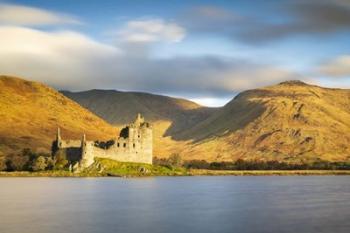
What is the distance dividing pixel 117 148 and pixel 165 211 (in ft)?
218

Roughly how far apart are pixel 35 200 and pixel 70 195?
7.95 meters

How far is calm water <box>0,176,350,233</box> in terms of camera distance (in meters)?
51.7

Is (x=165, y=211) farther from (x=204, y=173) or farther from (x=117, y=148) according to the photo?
(x=204, y=173)

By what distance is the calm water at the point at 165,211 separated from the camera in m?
51.7

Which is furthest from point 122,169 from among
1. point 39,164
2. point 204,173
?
point 204,173

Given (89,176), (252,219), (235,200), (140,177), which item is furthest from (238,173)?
(252,219)

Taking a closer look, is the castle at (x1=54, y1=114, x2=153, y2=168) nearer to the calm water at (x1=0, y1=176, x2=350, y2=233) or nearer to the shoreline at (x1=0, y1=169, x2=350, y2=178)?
the shoreline at (x1=0, y1=169, x2=350, y2=178)

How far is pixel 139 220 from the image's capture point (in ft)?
186

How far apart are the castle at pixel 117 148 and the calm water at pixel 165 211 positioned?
A: 3333 cm

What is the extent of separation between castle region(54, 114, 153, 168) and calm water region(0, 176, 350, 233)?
1312 inches

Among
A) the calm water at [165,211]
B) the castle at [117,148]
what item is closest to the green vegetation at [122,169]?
the castle at [117,148]

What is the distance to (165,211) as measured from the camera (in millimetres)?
64750

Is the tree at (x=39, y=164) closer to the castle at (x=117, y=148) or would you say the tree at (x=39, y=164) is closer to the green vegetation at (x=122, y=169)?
the castle at (x=117, y=148)

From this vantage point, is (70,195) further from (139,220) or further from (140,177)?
(140,177)
